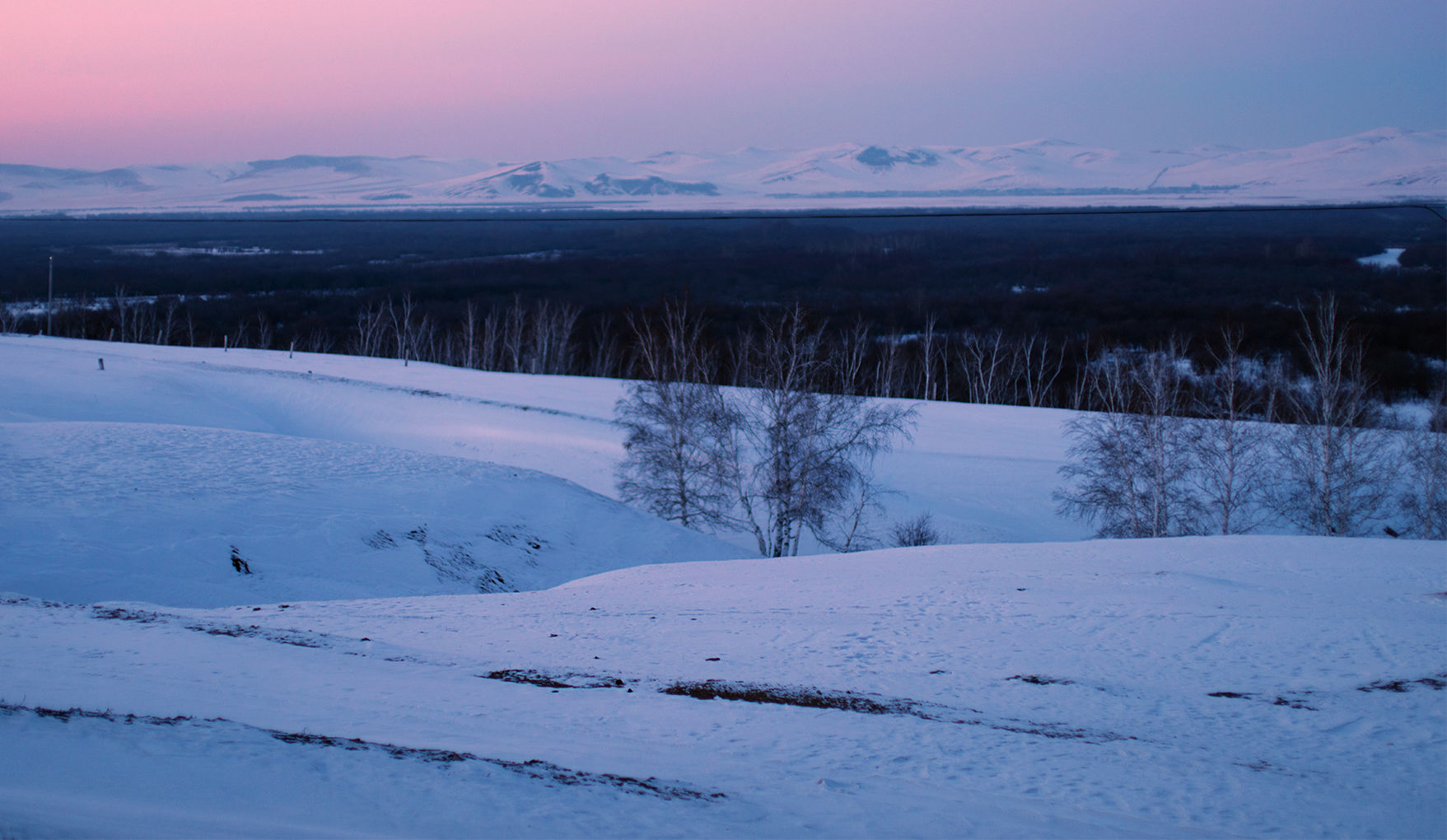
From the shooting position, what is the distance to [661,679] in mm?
8102

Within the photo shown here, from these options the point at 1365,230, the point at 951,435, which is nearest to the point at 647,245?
the point at 1365,230

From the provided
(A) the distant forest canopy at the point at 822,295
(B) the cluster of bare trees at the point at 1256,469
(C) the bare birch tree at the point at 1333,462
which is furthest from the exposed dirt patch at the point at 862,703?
(C) the bare birch tree at the point at 1333,462

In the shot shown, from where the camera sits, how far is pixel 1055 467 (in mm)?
34812

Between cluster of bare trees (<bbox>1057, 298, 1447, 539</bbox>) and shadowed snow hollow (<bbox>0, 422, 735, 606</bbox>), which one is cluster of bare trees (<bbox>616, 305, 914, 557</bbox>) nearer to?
shadowed snow hollow (<bbox>0, 422, 735, 606</bbox>)

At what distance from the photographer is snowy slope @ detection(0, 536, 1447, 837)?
4.82m

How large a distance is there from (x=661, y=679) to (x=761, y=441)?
2192cm

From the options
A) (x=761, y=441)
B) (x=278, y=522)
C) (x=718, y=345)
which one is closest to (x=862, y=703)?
(x=278, y=522)

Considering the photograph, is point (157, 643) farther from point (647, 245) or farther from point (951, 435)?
point (647, 245)

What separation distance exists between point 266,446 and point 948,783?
20.9 metres

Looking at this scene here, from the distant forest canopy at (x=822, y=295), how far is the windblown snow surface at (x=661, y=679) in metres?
17.5

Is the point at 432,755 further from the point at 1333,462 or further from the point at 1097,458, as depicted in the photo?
the point at 1333,462

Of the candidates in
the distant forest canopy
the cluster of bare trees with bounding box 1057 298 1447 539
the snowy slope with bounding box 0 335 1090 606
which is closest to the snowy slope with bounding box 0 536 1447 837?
the snowy slope with bounding box 0 335 1090 606

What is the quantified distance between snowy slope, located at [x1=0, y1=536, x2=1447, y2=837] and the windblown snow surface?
0.11 ft

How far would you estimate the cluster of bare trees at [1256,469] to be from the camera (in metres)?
28.6
